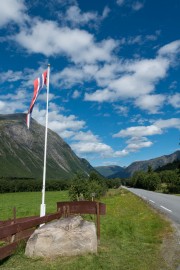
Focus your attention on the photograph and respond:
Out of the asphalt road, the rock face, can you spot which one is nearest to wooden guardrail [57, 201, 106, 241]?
the rock face

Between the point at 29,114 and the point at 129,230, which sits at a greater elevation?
the point at 29,114

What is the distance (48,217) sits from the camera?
1252 centimetres

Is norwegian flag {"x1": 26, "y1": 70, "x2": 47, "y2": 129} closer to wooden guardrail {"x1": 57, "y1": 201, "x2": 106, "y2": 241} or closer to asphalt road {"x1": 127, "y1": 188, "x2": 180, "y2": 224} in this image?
wooden guardrail {"x1": 57, "y1": 201, "x2": 106, "y2": 241}

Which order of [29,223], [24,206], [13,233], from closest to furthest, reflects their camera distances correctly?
[13,233], [29,223], [24,206]

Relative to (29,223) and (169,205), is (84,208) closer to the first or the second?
(29,223)

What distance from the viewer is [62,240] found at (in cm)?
1015

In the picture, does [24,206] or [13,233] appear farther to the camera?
[24,206]

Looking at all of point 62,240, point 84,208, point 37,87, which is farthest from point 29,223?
point 37,87

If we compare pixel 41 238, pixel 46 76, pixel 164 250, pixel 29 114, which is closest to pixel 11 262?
pixel 41 238

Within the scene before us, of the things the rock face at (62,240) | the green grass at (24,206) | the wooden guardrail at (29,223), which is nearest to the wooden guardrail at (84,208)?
the wooden guardrail at (29,223)

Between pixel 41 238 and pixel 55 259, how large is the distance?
71cm

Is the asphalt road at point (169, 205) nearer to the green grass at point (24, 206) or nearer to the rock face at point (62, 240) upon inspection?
the rock face at point (62, 240)

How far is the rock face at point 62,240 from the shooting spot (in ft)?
32.8

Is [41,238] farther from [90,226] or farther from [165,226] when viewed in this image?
[165,226]
